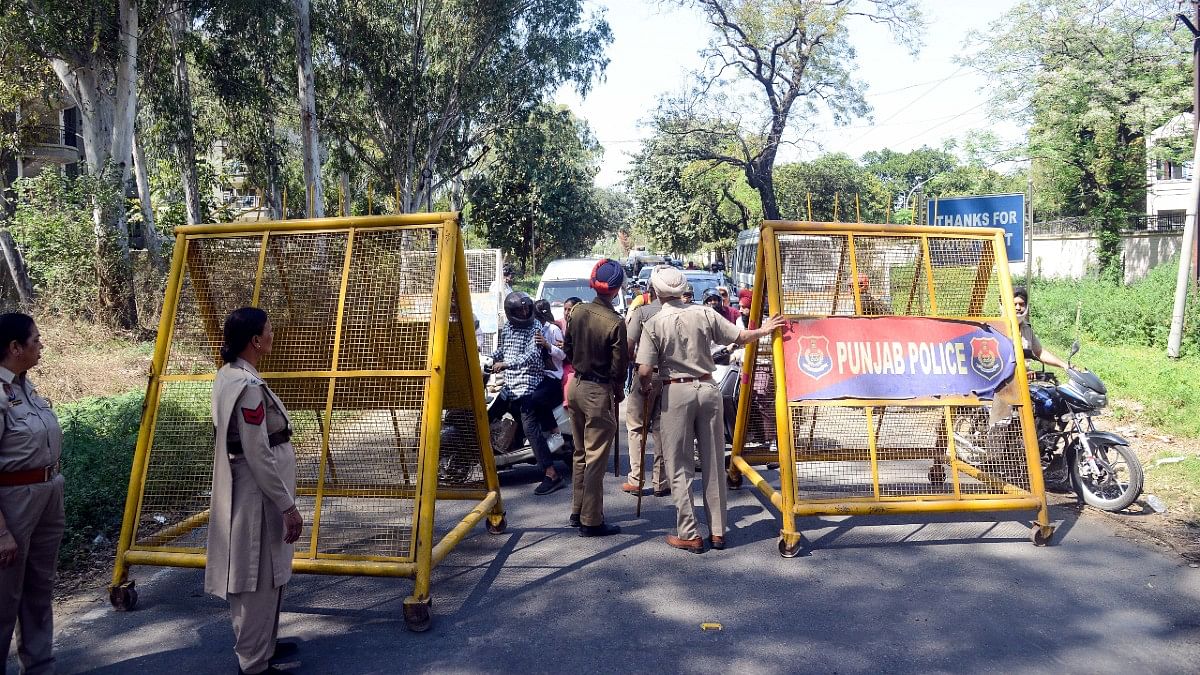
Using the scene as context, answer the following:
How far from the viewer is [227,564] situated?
156 inches

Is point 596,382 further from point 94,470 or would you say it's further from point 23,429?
point 94,470

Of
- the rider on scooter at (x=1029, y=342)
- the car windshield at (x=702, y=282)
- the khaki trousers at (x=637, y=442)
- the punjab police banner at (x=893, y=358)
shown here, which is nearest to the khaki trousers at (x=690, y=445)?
the punjab police banner at (x=893, y=358)

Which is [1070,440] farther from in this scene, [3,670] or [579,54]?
[579,54]

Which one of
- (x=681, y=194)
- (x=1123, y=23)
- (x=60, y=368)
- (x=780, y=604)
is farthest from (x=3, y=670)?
(x=681, y=194)

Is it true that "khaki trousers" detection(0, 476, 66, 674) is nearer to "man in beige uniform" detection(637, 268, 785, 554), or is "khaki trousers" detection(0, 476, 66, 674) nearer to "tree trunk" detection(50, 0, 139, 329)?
"man in beige uniform" detection(637, 268, 785, 554)

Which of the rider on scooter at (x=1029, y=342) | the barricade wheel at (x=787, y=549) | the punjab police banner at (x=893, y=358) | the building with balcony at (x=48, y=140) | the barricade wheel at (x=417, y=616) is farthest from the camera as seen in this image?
the building with balcony at (x=48, y=140)

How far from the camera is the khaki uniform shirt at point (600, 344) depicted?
20.3 feet

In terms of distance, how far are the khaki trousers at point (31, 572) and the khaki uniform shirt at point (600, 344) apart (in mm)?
3301

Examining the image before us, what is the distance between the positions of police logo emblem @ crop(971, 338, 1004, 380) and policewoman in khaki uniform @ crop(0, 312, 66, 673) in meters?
5.60

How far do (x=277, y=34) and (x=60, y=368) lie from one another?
16.6 metres

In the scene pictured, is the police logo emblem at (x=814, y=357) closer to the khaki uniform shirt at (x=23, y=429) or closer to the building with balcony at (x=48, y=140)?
the khaki uniform shirt at (x=23, y=429)

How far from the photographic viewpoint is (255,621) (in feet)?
13.1

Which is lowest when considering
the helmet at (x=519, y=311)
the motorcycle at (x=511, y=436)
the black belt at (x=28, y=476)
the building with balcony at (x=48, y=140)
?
the motorcycle at (x=511, y=436)

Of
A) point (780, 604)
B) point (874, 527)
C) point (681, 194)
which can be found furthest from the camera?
point (681, 194)
